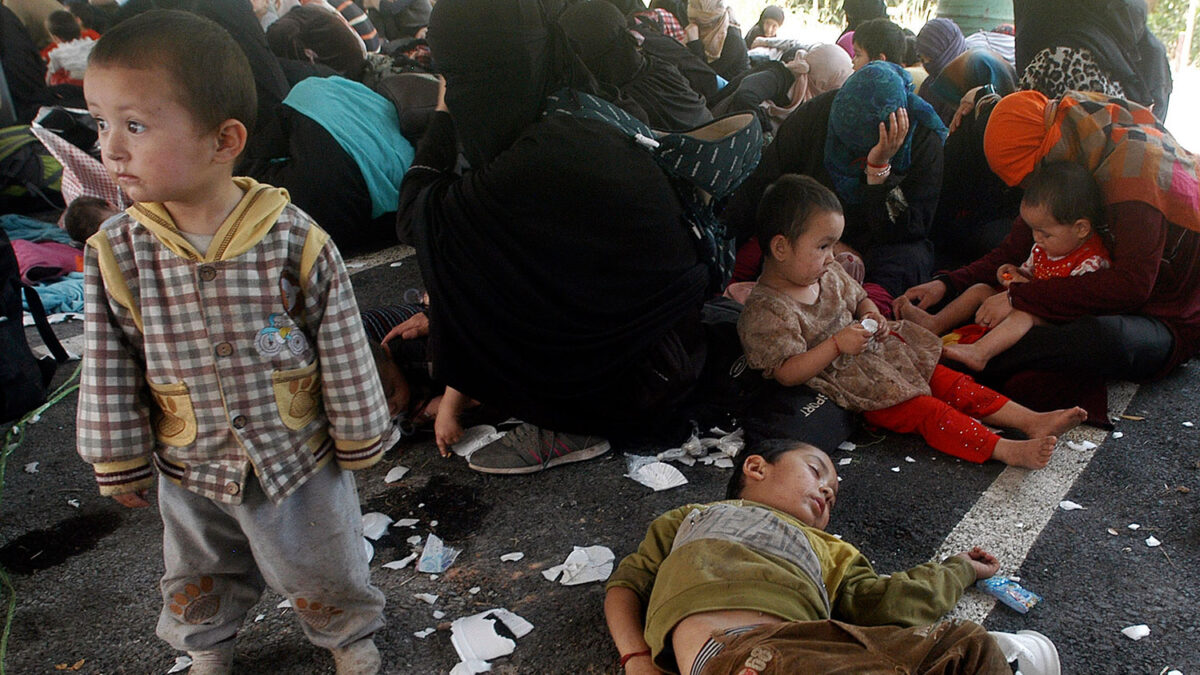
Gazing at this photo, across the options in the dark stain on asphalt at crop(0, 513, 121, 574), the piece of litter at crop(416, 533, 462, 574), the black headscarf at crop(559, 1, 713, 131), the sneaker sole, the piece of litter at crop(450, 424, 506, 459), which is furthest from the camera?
the black headscarf at crop(559, 1, 713, 131)

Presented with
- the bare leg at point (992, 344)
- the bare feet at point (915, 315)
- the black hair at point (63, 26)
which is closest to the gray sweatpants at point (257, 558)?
the bare leg at point (992, 344)

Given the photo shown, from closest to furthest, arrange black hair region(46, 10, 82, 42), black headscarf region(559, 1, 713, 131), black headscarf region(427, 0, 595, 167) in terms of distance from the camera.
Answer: black headscarf region(427, 0, 595, 167) < black headscarf region(559, 1, 713, 131) < black hair region(46, 10, 82, 42)

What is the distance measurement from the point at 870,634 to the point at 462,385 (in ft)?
5.60

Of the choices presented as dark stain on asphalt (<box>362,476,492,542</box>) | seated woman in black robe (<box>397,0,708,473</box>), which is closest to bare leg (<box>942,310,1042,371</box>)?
seated woman in black robe (<box>397,0,708,473</box>)

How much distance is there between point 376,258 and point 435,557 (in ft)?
10.2

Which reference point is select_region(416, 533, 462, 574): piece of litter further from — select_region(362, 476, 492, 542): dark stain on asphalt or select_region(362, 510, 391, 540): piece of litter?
select_region(362, 510, 391, 540): piece of litter

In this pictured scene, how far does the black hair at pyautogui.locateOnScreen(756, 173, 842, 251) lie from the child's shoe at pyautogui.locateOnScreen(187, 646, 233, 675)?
218 cm

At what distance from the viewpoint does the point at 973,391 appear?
308cm

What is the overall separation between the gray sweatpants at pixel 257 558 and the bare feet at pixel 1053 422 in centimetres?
229

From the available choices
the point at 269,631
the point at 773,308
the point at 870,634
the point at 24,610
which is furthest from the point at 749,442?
the point at 24,610

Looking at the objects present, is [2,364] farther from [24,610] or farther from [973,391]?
[973,391]

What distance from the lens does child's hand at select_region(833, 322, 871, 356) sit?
2873 millimetres

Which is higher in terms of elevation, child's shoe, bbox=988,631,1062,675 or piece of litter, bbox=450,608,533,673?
child's shoe, bbox=988,631,1062,675

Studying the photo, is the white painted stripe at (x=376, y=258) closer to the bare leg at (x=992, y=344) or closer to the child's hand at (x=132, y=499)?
the bare leg at (x=992, y=344)
